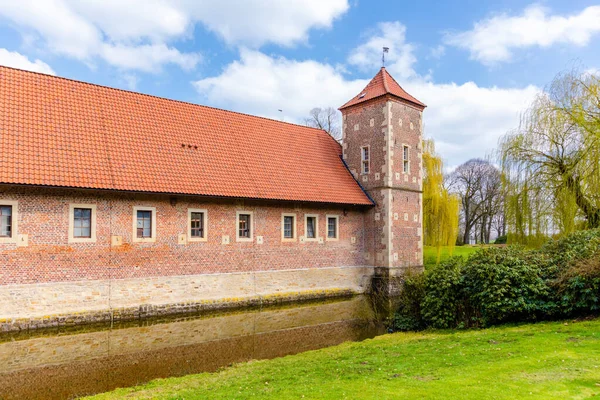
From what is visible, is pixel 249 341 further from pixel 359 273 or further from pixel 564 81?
pixel 564 81

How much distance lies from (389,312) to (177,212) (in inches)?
315

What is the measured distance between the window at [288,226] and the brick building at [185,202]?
50 millimetres

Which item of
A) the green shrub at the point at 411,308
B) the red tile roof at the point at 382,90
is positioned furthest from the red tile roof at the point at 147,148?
the green shrub at the point at 411,308

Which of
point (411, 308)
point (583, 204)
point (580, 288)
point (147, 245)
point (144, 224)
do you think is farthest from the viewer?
point (583, 204)

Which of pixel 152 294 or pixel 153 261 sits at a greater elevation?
pixel 153 261

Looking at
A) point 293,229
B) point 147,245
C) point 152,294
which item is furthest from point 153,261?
point 293,229

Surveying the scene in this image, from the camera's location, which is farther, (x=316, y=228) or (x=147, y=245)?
(x=316, y=228)

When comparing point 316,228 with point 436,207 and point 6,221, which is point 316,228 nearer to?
point 436,207

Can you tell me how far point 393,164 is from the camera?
18.3m

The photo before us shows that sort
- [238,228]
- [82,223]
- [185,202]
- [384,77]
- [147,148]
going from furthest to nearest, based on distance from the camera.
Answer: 1. [384,77]
2. [238,228]
3. [147,148]
4. [185,202]
5. [82,223]

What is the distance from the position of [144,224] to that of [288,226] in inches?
220

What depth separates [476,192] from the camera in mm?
42906

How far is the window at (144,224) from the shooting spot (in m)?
12.9

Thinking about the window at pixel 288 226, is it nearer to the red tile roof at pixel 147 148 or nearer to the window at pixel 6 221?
the red tile roof at pixel 147 148
